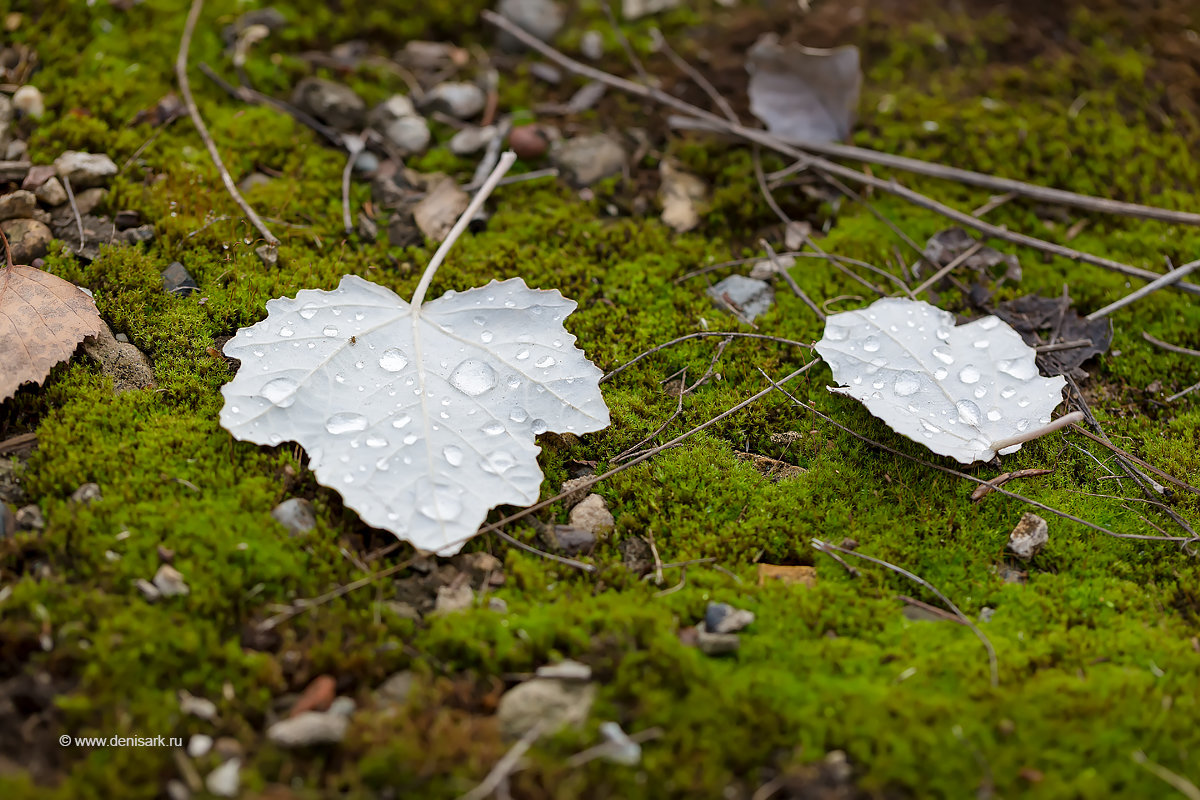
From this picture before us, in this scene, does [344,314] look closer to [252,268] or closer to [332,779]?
[252,268]

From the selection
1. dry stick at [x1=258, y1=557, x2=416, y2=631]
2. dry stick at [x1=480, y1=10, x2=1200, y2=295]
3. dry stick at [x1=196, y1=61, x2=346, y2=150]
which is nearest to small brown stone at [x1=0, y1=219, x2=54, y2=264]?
dry stick at [x1=196, y1=61, x2=346, y2=150]

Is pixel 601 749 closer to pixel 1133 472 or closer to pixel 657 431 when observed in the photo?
pixel 657 431

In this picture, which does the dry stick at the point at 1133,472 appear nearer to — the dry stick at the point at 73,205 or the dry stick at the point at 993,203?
the dry stick at the point at 993,203

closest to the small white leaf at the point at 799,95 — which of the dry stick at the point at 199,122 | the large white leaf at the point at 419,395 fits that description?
the large white leaf at the point at 419,395

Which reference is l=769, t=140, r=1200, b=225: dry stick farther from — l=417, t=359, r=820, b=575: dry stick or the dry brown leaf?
the dry brown leaf

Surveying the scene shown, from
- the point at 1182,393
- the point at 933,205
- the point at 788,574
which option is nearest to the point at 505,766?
the point at 788,574
